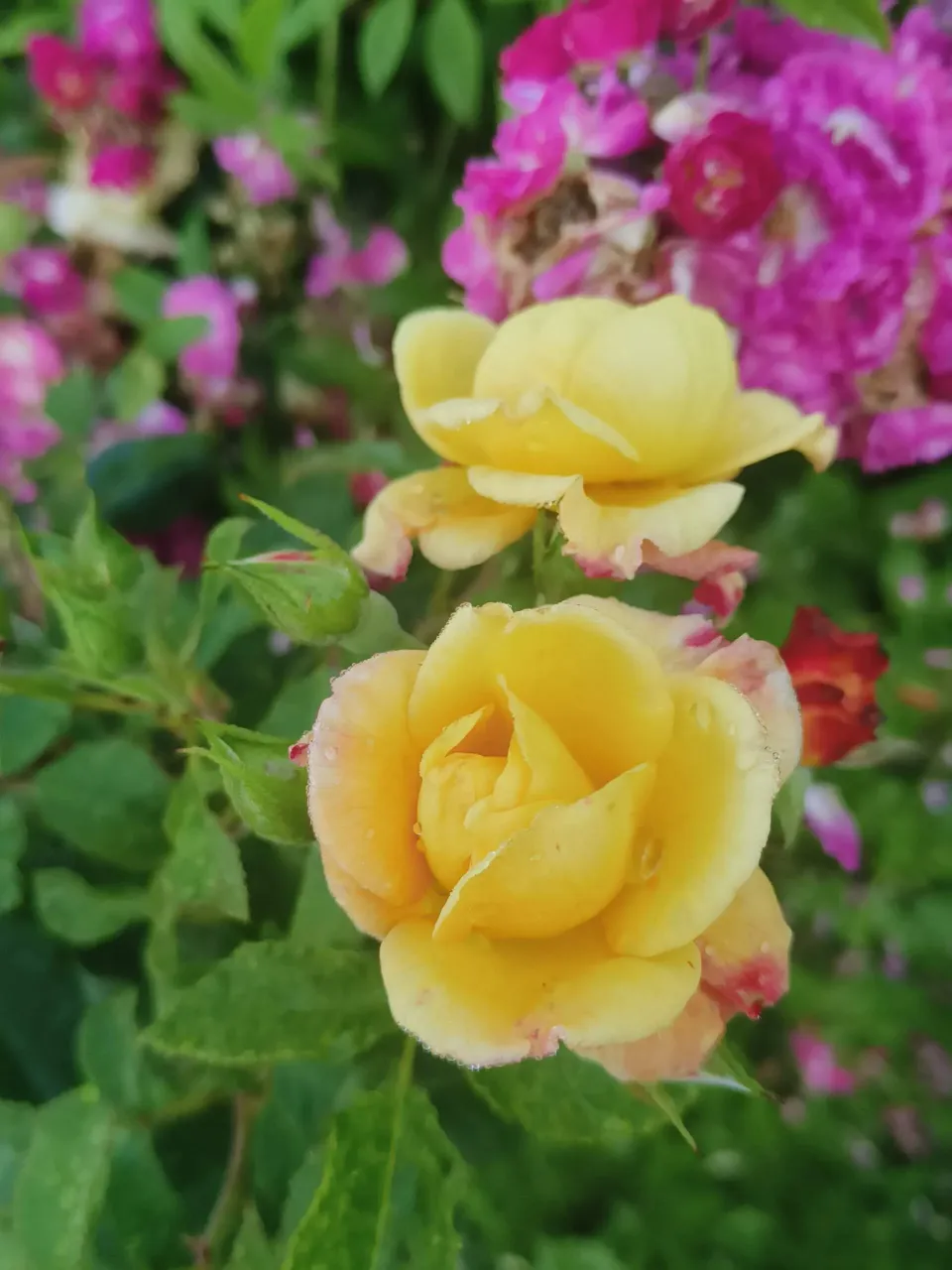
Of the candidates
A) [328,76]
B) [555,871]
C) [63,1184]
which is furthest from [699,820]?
[328,76]

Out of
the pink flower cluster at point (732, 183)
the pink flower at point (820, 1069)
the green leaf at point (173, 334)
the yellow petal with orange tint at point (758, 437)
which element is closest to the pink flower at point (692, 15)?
the pink flower cluster at point (732, 183)

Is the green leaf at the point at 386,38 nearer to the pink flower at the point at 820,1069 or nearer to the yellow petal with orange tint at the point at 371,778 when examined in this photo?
the yellow petal with orange tint at the point at 371,778

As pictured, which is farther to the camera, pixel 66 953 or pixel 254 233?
pixel 254 233

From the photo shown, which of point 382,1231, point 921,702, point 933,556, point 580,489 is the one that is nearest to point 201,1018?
point 382,1231

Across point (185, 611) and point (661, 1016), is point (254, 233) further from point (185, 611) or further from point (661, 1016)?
point (661, 1016)

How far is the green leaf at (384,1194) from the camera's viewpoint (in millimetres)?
311

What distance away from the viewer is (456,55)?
0.66 meters

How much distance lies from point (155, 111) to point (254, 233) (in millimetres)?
122

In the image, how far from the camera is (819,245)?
1.74ft

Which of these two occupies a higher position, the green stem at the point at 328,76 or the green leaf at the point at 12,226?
the green stem at the point at 328,76

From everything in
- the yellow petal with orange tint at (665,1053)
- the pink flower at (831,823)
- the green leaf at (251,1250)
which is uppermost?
the yellow petal with orange tint at (665,1053)

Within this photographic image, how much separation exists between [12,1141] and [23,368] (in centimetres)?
67

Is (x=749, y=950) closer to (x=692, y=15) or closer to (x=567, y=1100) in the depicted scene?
(x=567, y=1100)

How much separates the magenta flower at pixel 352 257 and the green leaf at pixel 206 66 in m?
→ 0.12
